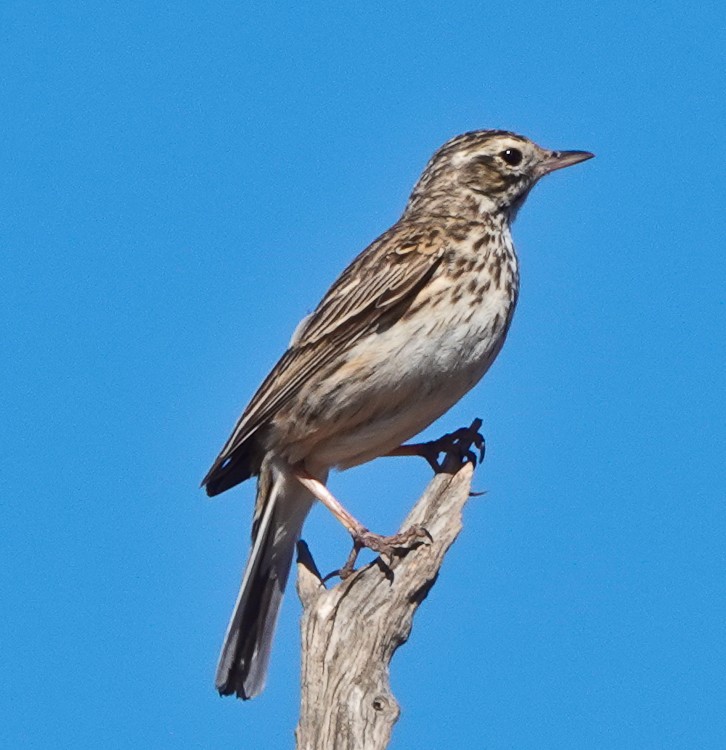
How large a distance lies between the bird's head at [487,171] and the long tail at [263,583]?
6.87 ft

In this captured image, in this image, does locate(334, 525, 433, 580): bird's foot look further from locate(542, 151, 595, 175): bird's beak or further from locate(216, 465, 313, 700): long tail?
locate(542, 151, 595, 175): bird's beak

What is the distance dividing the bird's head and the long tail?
2.09 m

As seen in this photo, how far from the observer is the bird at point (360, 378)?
9156 millimetres

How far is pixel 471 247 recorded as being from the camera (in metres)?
9.66

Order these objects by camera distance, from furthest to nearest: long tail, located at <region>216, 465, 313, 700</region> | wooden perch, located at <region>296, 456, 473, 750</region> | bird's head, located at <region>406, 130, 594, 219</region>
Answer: bird's head, located at <region>406, 130, 594, 219</region>
long tail, located at <region>216, 465, 313, 700</region>
wooden perch, located at <region>296, 456, 473, 750</region>

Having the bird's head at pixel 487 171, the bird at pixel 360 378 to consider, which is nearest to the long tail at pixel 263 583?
the bird at pixel 360 378

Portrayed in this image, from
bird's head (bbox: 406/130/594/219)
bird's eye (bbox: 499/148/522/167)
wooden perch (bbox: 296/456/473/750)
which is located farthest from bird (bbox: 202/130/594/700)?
wooden perch (bbox: 296/456/473/750)

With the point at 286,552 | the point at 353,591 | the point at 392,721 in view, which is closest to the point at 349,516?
the point at 286,552

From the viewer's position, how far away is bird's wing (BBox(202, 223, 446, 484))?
31.1 feet

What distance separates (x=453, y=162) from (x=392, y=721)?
465 cm

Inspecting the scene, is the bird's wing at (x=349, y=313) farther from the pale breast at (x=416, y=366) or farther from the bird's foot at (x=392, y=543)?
the bird's foot at (x=392, y=543)

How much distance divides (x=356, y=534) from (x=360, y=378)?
100 cm

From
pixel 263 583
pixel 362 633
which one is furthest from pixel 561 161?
pixel 362 633

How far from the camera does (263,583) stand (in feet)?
30.9
